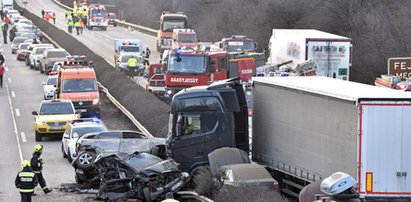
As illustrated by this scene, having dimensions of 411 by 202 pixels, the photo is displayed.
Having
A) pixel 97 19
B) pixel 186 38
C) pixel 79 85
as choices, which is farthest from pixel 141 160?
pixel 97 19

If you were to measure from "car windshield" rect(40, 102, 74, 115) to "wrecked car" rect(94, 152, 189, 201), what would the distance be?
12.7 metres

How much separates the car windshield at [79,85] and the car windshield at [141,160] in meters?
17.0

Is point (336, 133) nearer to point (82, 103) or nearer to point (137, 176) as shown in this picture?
point (137, 176)

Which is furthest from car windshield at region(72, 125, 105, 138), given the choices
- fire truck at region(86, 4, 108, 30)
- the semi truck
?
fire truck at region(86, 4, 108, 30)

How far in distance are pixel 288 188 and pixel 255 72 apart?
20.8 meters

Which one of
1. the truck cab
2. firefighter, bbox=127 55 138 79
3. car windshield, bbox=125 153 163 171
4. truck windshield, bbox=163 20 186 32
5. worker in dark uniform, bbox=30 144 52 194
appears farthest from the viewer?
truck windshield, bbox=163 20 186 32

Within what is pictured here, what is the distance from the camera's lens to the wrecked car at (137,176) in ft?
67.8

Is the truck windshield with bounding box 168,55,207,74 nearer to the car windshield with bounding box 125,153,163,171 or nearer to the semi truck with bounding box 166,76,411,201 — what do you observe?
the semi truck with bounding box 166,76,411,201

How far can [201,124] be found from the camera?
21.8 metres

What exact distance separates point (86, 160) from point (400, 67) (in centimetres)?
1900

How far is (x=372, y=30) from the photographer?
184ft

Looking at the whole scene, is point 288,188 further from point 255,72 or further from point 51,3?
point 51,3

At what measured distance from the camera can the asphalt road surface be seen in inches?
999

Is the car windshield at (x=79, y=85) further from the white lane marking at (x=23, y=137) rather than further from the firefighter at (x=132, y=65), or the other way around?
the firefighter at (x=132, y=65)
